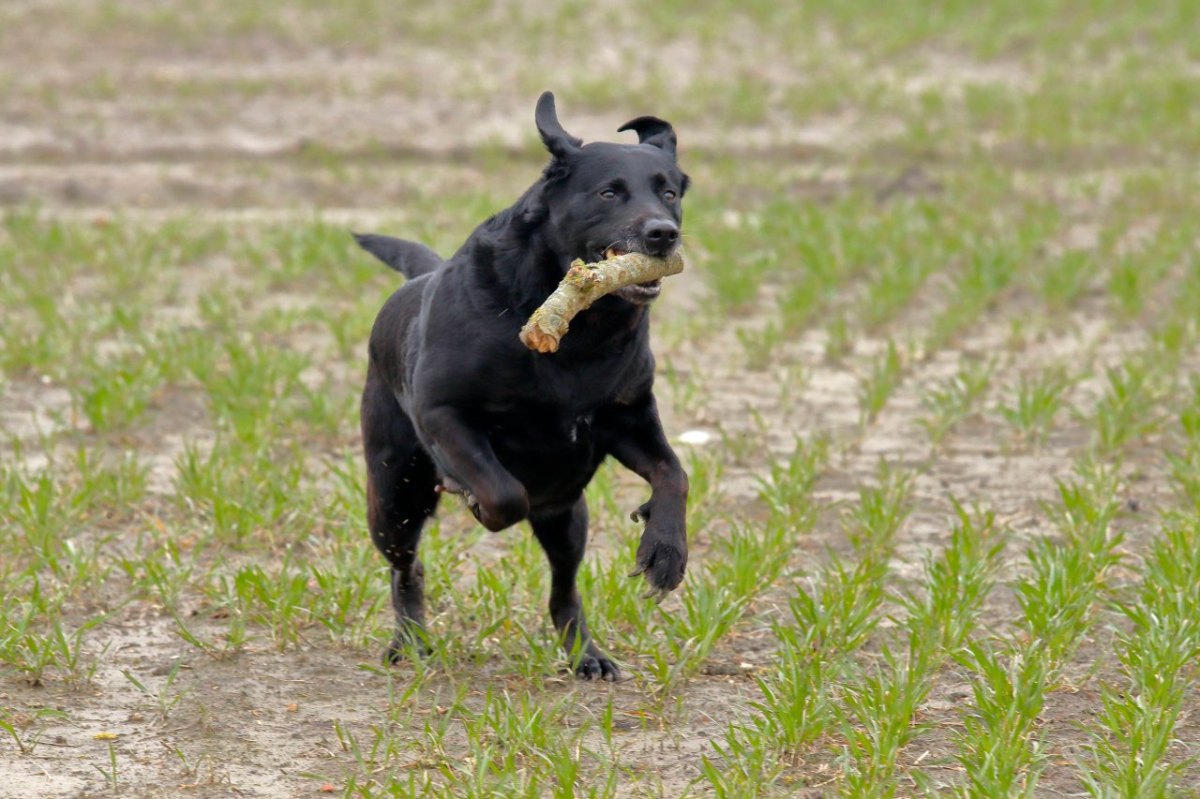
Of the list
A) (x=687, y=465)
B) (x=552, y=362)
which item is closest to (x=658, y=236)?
(x=552, y=362)

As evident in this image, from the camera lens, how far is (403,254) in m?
5.47

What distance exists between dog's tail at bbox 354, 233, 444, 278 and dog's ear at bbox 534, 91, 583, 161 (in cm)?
89

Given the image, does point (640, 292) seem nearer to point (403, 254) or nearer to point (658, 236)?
point (658, 236)

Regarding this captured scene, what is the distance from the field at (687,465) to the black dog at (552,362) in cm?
52

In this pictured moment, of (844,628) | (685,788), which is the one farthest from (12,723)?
(844,628)

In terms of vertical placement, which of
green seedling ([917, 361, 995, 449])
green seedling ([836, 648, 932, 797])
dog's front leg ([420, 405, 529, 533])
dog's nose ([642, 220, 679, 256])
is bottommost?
green seedling ([917, 361, 995, 449])

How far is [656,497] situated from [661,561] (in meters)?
0.18

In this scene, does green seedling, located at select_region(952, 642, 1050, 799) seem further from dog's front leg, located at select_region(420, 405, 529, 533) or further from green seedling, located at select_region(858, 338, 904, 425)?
green seedling, located at select_region(858, 338, 904, 425)

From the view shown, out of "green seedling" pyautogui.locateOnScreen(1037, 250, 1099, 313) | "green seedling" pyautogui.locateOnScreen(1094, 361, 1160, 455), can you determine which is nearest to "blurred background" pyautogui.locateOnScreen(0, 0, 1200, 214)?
"green seedling" pyautogui.locateOnScreen(1037, 250, 1099, 313)

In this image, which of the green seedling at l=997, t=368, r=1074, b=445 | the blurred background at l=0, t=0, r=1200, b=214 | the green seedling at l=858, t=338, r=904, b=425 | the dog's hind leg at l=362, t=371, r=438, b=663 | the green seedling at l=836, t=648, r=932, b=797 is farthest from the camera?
the blurred background at l=0, t=0, r=1200, b=214

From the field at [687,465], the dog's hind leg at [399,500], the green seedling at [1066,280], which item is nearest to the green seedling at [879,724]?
the field at [687,465]

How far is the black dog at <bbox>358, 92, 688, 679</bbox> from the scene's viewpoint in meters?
4.35

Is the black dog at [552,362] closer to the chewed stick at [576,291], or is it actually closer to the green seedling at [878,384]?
the chewed stick at [576,291]

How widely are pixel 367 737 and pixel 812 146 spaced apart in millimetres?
11333
